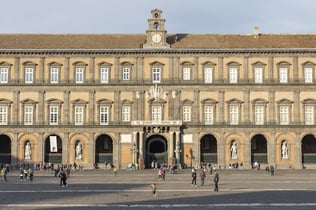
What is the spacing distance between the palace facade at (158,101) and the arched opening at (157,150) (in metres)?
0.23

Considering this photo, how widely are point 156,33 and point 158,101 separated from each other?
25.7 feet

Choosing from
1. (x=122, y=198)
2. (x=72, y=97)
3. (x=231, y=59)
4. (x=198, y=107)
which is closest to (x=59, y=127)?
(x=72, y=97)

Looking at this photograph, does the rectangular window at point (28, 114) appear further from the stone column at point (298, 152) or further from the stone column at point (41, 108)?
the stone column at point (298, 152)

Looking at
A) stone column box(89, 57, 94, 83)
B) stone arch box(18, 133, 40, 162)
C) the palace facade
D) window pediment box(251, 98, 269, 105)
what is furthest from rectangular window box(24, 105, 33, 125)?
window pediment box(251, 98, 269, 105)

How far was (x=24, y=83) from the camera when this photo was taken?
6456 cm

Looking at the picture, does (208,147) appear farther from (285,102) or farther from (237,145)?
(285,102)

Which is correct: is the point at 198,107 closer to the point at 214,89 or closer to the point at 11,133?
the point at 214,89

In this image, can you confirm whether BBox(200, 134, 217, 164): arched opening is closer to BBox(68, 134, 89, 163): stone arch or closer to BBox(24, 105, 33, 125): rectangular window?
BBox(68, 134, 89, 163): stone arch

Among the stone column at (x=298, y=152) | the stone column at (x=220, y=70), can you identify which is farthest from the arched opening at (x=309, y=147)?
the stone column at (x=220, y=70)

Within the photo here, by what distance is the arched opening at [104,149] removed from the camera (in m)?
65.1

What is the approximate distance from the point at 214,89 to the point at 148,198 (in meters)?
35.7

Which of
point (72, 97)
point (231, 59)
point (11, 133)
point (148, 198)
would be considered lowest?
point (148, 198)

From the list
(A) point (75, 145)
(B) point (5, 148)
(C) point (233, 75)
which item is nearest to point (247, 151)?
(C) point (233, 75)

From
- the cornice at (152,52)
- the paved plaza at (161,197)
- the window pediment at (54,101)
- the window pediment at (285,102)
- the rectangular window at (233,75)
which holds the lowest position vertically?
the paved plaza at (161,197)
